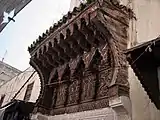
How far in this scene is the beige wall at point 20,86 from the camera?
28.0 feet

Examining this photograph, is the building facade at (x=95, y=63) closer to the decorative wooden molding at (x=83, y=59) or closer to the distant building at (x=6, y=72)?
the decorative wooden molding at (x=83, y=59)

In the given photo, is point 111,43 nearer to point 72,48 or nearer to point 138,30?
point 138,30

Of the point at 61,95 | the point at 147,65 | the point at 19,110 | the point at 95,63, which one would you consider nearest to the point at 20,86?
the point at 19,110

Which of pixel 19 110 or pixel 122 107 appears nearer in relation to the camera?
pixel 122 107

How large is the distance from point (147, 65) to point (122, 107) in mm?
880

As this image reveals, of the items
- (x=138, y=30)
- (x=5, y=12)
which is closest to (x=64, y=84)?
(x=138, y=30)

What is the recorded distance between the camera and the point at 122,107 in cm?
390

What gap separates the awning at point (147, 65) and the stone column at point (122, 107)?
19.6 inches

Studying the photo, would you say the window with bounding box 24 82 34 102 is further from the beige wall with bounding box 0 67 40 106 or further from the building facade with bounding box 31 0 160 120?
the building facade with bounding box 31 0 160 120

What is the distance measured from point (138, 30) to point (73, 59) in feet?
6.31

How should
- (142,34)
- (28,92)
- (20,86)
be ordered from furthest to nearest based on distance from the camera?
1. (20,86)
2. (28,92)
3. (142,34)

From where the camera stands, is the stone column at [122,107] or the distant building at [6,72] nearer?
the stone column at [122,107]

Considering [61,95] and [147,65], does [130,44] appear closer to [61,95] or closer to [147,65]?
[147,65]

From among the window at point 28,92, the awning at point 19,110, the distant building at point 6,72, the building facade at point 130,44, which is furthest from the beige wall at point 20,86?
the building facade at point 130,44
